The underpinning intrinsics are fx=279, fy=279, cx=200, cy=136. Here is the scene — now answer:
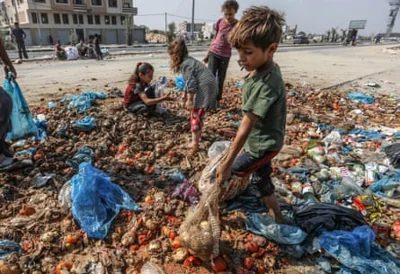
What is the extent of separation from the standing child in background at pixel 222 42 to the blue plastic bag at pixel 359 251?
11.1 feet

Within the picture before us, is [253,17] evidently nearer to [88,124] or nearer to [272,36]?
[272,36]

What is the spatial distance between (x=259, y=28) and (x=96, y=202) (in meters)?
1.92

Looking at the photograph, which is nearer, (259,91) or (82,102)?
(259,91)

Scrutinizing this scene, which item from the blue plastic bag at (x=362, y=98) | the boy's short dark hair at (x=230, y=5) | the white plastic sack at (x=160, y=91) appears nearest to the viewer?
the boy's short dark hair at (x=230, y=5)

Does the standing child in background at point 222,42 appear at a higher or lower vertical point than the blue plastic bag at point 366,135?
higher

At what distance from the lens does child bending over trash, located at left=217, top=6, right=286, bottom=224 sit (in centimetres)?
165

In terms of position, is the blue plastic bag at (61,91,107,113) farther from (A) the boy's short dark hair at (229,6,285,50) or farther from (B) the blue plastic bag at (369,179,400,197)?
(B) the blue plastic bag at (369,179,400,197)

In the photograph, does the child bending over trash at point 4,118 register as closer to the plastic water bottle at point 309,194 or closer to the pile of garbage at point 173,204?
the pile of garbage at point 173,204

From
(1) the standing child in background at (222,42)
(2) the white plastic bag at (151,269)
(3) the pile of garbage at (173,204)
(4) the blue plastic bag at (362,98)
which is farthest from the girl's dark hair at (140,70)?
(4) the blue plastic bag at (362,98)

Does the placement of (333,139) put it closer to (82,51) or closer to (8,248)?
(8,248)

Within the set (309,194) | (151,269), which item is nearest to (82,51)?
(309,194)

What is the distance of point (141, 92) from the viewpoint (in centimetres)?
436

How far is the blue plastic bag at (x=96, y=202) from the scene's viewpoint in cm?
230

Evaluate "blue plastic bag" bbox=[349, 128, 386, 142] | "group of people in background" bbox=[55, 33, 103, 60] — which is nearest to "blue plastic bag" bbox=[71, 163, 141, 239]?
"blue plastic bag" bbox=[349, 128, 386, 142]
